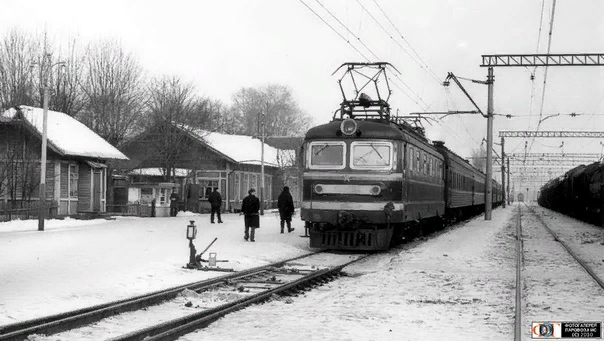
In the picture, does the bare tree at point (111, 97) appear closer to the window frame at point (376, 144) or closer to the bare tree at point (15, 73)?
the bare tree at point (15, 73)

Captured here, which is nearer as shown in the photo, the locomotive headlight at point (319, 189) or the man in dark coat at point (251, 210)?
the locomotive headlight at point (319, 189)

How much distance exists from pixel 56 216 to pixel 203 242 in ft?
45.3

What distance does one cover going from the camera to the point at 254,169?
53469 mm

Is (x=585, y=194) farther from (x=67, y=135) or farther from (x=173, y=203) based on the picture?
(x=67, y=135)

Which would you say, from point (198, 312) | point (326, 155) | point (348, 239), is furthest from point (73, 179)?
point (198, 312)

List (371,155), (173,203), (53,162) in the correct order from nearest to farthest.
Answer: (371,155), (53,162), (173,203)

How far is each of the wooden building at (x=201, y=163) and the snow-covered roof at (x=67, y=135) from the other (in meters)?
7.71

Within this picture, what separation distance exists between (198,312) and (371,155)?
9.71 metres

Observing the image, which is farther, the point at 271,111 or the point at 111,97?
the point at 271,111

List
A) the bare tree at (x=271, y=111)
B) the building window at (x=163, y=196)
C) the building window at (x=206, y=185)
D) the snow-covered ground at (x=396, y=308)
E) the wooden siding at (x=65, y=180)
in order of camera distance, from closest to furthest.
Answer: the snow-covered ground at (x=396, y=308) → the wooden siding at (x=65, y=180) → the building window at (x=163, y=196) → the building window at (x=206, y=185) → the bare tree at (x=271, y=111)

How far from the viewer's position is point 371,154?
1817 cm

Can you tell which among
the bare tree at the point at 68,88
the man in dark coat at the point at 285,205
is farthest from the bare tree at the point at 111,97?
the man in dark coat at the point at 285,205

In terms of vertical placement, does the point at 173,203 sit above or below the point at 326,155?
below

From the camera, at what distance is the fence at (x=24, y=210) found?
28344mm
